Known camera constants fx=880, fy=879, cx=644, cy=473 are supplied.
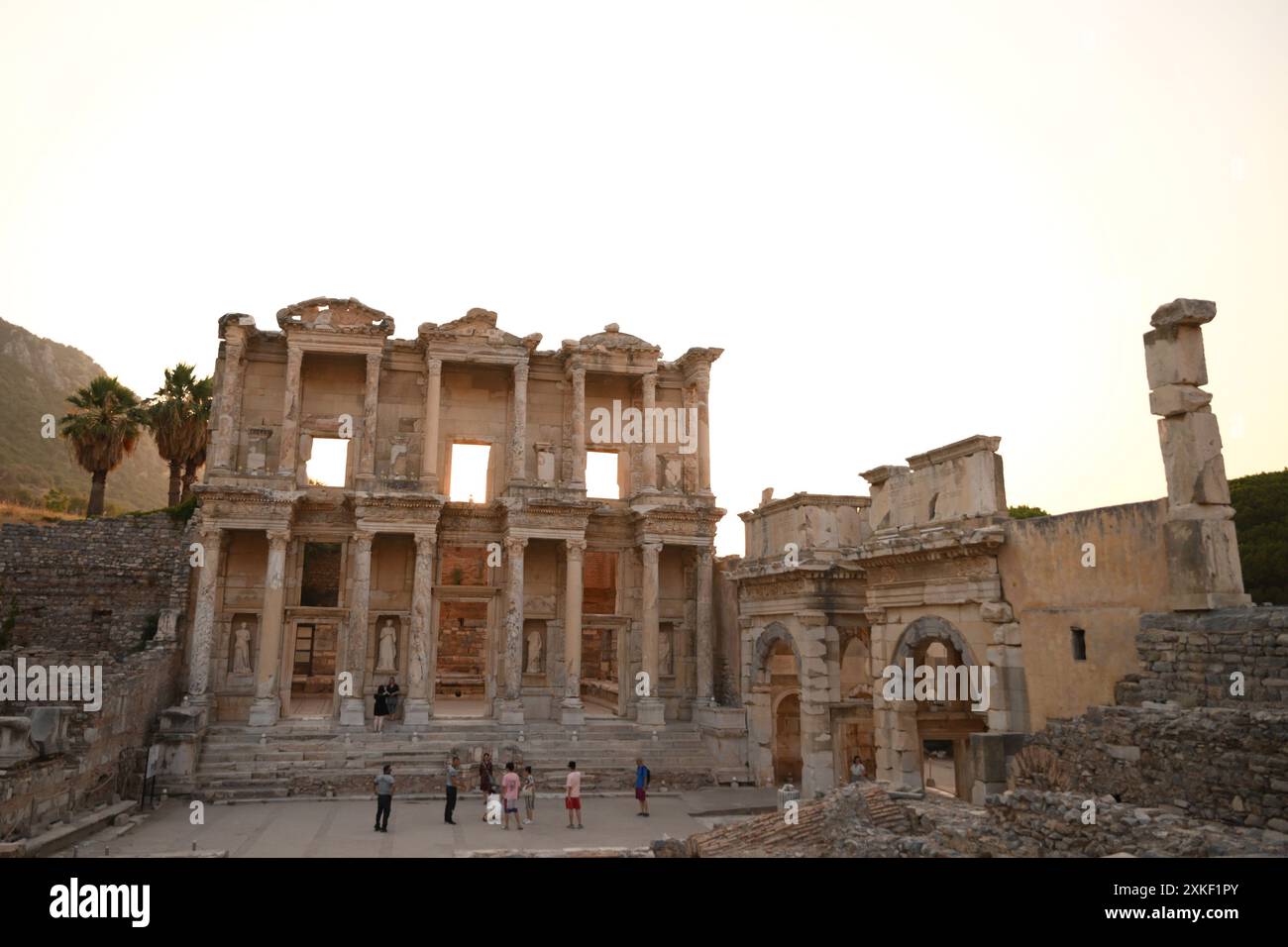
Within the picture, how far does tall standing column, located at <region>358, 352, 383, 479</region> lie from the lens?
24.5m

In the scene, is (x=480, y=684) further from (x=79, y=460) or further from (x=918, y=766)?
(x=918, y=766)

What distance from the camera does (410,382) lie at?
26141mm

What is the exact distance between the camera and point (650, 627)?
24.8 meters

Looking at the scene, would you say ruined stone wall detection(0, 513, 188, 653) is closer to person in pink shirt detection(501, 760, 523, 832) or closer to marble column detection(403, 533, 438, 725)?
marble column detection(403, 533, 438, 725)

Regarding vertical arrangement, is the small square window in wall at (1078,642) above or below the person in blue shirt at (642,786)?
above

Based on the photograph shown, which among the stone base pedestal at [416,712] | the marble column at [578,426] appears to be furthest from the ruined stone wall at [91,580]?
the marble column at [578,426]

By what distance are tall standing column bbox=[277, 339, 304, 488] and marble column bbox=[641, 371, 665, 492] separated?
386 inches

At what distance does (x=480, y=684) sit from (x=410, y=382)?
42.2ft

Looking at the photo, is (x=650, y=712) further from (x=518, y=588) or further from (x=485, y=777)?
(x=485, y=777)

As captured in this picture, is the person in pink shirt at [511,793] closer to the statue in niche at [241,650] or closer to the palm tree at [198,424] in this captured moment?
the statue in niche at [241,650]

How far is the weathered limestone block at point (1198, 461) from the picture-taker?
1050 centimetres

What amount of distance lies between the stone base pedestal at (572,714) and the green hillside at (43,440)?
37772 mm

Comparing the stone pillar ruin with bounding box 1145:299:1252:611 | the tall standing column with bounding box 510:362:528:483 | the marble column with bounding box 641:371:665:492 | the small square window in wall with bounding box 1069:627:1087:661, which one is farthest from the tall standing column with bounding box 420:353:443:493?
the stone pillar ruin with bounding box 1145:299:1252:611
